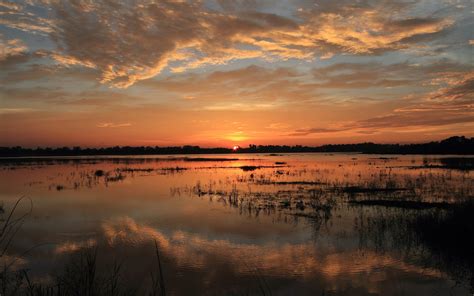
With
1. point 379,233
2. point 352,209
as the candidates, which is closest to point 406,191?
point 352,209

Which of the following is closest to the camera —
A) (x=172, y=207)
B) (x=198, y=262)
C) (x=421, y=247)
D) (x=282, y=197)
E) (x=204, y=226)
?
(x=198, y=262)

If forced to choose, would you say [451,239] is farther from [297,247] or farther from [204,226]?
[204,226]

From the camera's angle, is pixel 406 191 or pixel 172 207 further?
pixel 406 191

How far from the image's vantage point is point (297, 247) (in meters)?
12.1

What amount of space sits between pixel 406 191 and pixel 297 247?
1537 centimetres

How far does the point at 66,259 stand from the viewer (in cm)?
1077

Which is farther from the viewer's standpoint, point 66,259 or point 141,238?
point 141,238

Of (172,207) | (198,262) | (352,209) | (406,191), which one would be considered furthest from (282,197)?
(198,262)

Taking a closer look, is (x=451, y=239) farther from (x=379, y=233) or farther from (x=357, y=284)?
(x=357, y=284)

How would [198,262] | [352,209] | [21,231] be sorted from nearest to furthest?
[198,262] → [21,231] → [352,209]

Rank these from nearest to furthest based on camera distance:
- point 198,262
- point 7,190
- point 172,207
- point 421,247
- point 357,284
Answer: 1. point 357,284
2. point 198,262
3. point 421,247
4. point 172,207
5. point 7,190

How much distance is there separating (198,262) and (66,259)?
12.9 ft

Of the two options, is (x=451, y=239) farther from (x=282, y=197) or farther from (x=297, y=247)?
(x=282, y=197)

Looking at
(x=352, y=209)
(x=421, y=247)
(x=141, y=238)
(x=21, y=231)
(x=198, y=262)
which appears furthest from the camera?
(x=352, y=209)
